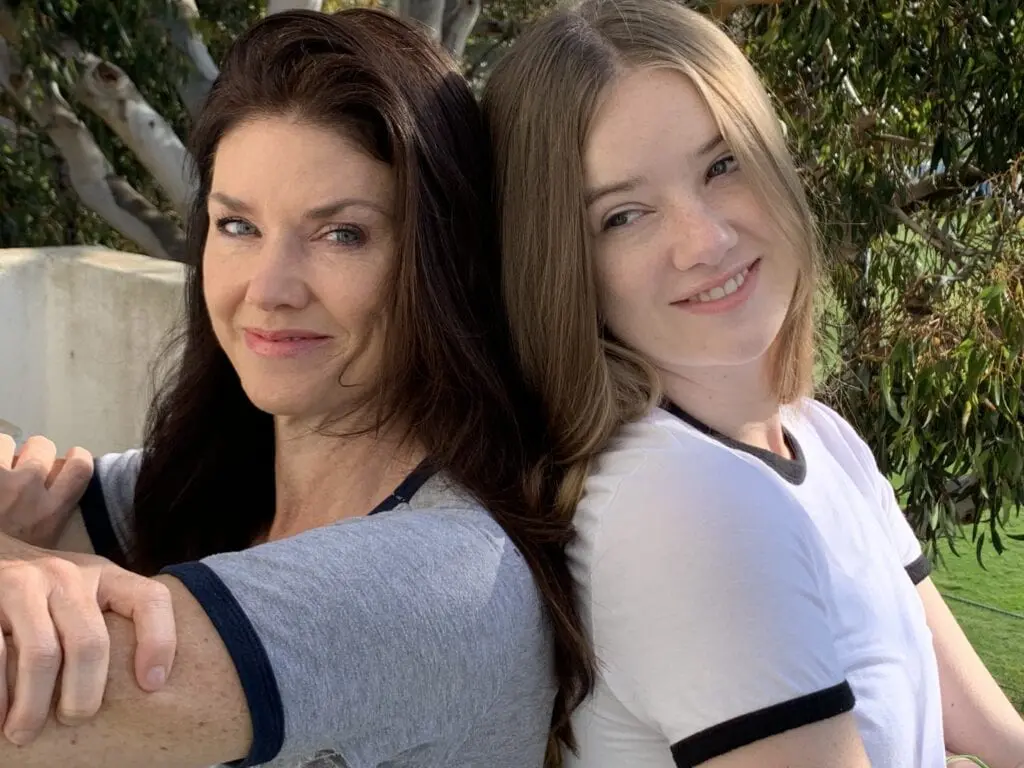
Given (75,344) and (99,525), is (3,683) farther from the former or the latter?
(75,344)

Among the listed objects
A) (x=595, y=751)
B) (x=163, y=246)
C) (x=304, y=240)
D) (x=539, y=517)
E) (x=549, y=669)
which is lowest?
(x=163, y=246)

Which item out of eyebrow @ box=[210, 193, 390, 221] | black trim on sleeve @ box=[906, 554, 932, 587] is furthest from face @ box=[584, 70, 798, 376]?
black trim on sleeve @ box=[906, 554, 932, 587]

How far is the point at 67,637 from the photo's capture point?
88 cm

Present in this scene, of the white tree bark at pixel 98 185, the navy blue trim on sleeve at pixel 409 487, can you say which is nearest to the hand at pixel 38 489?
the navy blue trim on sleeve at pixel 409 487

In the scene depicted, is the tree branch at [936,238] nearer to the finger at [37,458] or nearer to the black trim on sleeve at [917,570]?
the black trim on sleeve at [917,570]

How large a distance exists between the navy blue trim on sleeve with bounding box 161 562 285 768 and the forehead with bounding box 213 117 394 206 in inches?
20.3

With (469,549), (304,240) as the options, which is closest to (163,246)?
(304,240)

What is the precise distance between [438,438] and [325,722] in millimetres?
422

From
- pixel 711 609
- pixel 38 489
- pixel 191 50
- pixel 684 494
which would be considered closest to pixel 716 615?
pixel 711 609

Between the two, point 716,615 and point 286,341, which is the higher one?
point 286,341

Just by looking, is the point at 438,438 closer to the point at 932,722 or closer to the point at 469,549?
the point at 469,549

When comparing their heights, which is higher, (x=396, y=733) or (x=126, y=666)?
(x=126, y=666)

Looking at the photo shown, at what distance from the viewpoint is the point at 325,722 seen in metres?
0.96

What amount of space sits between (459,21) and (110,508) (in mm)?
3134
